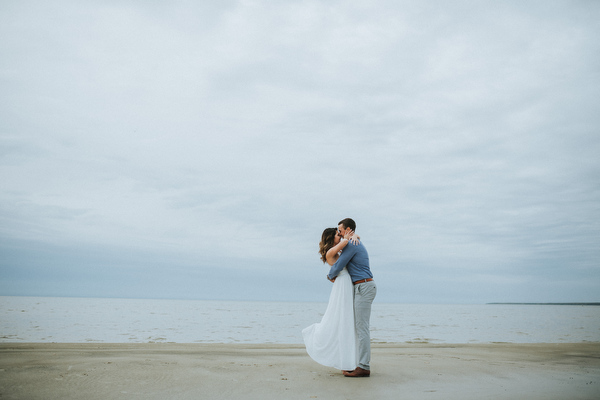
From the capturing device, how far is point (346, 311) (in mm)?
6160

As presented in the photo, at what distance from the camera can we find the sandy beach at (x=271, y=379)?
15.6ft

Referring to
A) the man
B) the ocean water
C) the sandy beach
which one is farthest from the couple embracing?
the ocean water

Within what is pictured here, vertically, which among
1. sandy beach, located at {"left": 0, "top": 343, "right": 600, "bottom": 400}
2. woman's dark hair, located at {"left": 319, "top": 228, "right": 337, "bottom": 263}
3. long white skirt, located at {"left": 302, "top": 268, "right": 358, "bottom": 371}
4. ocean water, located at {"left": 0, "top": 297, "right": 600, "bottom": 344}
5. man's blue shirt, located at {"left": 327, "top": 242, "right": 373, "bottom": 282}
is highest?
woman's dark hair, located at {"left": 319, "top": 228, "right": 337, "bottom": 263}

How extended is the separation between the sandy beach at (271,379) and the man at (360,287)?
27 centimetres

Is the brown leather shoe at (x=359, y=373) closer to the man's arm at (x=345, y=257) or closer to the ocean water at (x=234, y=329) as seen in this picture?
the man's arm at (x=345, y=257)

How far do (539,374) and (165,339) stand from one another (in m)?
13.3

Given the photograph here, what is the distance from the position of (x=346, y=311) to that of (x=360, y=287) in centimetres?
43

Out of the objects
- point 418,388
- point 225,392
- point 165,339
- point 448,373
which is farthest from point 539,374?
point 165,339

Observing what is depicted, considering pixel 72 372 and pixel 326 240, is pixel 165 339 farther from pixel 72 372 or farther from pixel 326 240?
pixel 326 240

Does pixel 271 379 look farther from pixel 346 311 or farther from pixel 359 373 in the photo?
pixel 346 311

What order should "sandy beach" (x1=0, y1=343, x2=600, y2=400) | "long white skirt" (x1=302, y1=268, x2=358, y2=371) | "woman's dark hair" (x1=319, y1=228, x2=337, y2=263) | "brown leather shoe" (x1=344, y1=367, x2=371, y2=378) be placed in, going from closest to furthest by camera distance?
"sandy beach" (x1=0, y1=343, x2=600, y2=400) → "brown leather shoe" (x1=344, y1=367, x2=371, y2=378) → "long white skirt" (x1=302, y1=268, x2=358, y2=371) → "woman's dark hair" (x1=319, y1=228, x2=337, y2=263)

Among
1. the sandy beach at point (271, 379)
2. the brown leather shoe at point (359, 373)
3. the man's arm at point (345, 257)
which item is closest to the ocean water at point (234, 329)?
the sandy beach at point (271, 379)

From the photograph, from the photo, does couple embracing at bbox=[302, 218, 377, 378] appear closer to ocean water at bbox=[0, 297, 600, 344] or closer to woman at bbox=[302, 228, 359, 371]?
woman at bbox=[302, 228, 359, 371]

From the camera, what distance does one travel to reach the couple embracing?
235 inches
